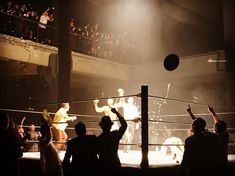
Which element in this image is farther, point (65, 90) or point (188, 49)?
point (188, 49)

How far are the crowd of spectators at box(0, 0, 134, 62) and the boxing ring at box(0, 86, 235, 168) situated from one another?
2592 millimetres

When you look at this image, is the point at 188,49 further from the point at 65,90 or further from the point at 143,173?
the point at 143,173

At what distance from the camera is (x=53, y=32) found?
1475 centimetres

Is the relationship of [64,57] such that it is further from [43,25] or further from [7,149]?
[7,149]

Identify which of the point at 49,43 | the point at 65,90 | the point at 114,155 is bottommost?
the point at 114,155

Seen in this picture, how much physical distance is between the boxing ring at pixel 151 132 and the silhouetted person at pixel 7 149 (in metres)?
1.46

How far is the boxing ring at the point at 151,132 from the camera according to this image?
459cm

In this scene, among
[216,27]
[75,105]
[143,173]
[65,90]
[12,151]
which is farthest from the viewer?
[216,27]

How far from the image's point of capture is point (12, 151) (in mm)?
4129

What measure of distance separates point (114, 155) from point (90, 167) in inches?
13.1

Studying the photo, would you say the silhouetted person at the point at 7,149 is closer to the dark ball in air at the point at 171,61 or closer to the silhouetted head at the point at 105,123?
the silhouetted head at the point at 105,123

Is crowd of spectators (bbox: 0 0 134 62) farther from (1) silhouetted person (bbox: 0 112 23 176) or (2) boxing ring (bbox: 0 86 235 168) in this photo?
(1) silhouetted person (bbox: 0 112 23 176)

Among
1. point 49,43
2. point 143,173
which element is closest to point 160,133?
point 49,43

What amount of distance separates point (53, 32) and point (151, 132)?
6.13 m
